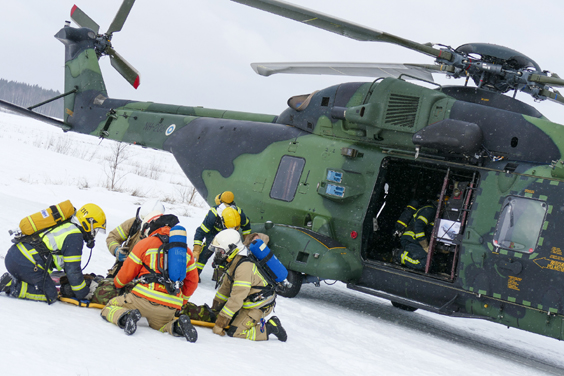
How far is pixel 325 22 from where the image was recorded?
604 cm

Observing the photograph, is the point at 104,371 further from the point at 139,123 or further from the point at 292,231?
the point at 139,123

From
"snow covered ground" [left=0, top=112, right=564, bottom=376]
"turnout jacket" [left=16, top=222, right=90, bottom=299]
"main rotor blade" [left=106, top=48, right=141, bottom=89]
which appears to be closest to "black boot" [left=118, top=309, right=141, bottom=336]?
"snow covered ground" [left=0, top=112, right=564, bottom=376]

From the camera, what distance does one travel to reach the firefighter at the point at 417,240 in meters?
7.16

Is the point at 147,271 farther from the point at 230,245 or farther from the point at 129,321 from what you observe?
the point at 230,245

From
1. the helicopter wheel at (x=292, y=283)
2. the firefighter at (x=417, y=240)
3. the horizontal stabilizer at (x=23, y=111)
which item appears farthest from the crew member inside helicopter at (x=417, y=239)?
the horizontal stabilizer at (x=23, y=111)

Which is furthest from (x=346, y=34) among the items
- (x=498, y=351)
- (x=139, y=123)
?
(x=139, y=123)

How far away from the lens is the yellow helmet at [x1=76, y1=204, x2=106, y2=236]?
15.9 feet

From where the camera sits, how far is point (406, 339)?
6371 millimetres

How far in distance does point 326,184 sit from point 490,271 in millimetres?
2623

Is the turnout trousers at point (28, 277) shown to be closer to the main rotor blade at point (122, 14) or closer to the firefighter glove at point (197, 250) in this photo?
the firefighter glove at point (197, 250)

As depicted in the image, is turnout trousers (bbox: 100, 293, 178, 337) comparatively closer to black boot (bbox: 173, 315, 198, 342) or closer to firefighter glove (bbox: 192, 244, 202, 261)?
black boot (bbox: 173, 315, 198, 342)

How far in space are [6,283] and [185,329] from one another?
170cm

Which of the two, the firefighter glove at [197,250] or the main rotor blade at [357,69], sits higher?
the main rotor blade at [357,69]

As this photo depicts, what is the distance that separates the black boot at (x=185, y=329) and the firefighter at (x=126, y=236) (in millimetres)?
1463
